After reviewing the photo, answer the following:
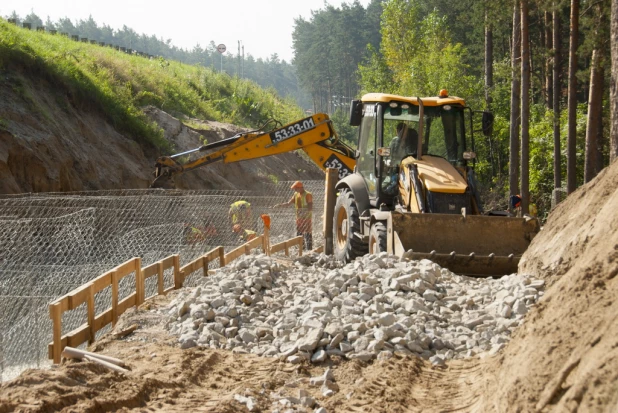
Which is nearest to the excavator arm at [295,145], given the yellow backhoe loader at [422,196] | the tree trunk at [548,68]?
the yellow backhoe loader at [422,196]

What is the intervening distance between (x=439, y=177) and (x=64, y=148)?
12226mm

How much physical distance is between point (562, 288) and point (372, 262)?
13.9 feet

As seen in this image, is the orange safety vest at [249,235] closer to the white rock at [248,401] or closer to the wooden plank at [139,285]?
the wooden plank at [139,285]

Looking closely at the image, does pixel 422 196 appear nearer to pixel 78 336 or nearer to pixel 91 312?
pixel 91 312

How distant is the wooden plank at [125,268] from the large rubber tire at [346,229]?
4210 mm

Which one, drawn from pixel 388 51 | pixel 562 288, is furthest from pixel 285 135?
pixel 388 51

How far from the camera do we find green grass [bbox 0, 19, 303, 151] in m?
23.0

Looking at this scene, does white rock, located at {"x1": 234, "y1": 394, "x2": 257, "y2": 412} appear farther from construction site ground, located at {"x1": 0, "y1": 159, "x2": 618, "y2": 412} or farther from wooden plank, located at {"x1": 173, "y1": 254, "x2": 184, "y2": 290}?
wooden plank, located at {"x1": 173, "y1": 254, "x2": 184, "y2": 290}

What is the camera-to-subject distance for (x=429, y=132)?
484 inches

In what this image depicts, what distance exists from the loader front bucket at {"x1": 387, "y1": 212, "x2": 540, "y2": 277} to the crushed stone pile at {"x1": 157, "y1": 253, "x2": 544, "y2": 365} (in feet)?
2.44

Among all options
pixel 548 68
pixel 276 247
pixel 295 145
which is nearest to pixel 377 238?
pixel 276 247

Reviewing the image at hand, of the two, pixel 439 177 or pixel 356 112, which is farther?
pixel 356 112

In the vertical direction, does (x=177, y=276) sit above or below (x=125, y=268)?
below

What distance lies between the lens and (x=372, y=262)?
977 cm
